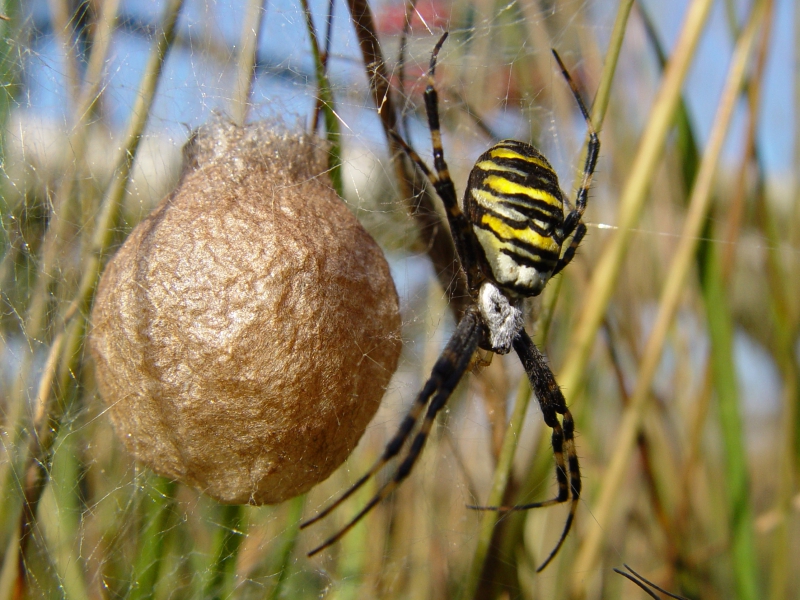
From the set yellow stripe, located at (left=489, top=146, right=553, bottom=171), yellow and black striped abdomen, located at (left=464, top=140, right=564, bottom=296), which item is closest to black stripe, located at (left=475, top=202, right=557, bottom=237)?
yellow and black striped abdomen, located at (left=464, top=140, right=564, bottom=296)

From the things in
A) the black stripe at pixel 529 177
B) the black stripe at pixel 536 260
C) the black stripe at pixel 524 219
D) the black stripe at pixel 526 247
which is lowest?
the black stripe at pixel 536 260

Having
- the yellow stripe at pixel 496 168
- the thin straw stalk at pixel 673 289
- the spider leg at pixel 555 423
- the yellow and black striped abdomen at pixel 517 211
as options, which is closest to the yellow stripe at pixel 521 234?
the yellow and black striped abdomen at pixel 517 211

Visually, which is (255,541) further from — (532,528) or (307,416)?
(532,528)

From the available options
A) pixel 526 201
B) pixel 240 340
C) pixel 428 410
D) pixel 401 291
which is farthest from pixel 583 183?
pixel 240 340

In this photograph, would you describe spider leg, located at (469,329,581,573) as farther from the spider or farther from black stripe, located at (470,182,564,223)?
black stripe, located at (470,182,564,223)

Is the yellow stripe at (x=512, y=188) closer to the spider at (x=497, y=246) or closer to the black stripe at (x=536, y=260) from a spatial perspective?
the spider at (x=497, y=246)

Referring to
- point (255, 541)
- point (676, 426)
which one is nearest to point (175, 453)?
point (255, 541)
